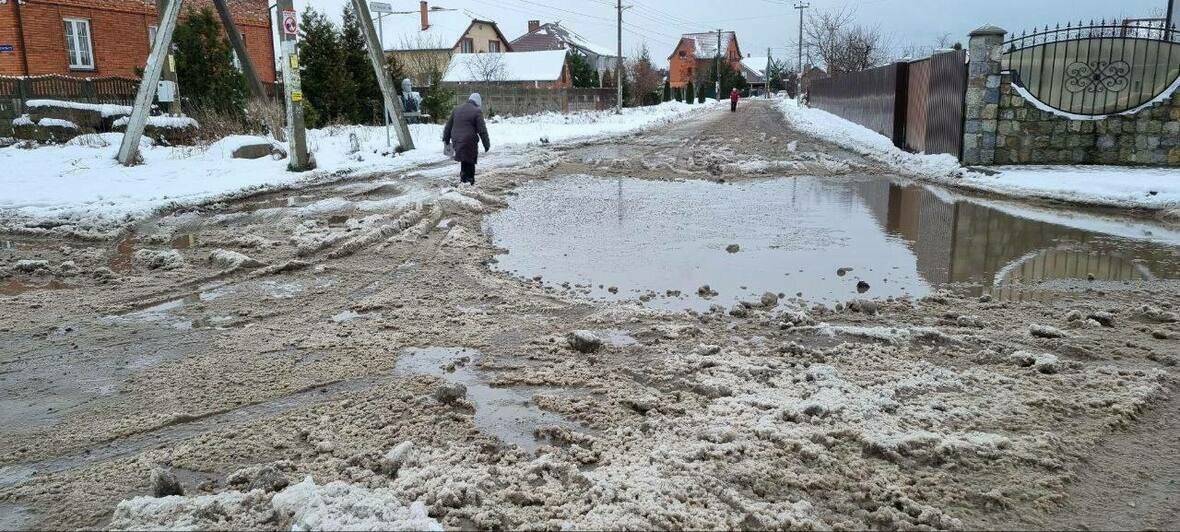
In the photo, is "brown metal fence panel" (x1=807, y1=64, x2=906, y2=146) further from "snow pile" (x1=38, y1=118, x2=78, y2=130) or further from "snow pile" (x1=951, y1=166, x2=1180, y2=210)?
"snow pile" (x1=38, y1=118, x2=78, y2=130)

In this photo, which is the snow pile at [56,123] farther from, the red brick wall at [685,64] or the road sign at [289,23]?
the red brick wall at [685,64]

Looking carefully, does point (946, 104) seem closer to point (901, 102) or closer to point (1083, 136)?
point (1083, 136)

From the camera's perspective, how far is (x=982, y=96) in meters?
14.0

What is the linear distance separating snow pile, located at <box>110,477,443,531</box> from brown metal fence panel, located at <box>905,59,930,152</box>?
1642 cm

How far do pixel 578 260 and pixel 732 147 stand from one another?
46.1ft

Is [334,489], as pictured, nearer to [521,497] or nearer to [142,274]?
[521,497]

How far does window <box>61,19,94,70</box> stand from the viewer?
2673cm

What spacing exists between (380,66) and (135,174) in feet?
19.7

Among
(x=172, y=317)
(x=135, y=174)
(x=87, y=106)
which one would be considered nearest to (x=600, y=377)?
(x=172, y=317)

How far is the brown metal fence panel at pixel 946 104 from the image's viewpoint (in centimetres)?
1462

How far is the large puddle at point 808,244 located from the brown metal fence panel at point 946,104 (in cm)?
307

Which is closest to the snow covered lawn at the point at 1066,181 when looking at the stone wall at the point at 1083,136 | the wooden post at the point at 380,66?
the stone wall at the point at 1083,136

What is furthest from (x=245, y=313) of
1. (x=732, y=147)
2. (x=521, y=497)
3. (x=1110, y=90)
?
(x=732, y=147)

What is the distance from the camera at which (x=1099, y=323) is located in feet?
17.5
